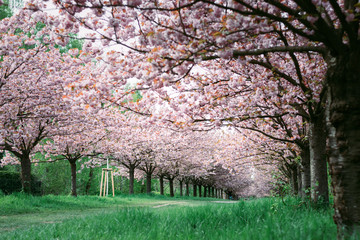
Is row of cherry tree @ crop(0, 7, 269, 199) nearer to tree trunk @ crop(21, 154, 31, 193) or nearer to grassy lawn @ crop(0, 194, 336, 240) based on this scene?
tree trunk @ crop(21, 154, 31, 193)

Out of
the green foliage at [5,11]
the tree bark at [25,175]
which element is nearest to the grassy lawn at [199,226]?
the tree bark at [25,175]

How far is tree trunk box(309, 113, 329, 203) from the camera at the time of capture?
6.64m

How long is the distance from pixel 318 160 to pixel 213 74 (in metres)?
3.64

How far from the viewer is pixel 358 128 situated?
137 inches

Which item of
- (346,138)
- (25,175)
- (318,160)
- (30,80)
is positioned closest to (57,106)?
(30,80)

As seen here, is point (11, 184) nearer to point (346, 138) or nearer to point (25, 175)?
point (25, 175)

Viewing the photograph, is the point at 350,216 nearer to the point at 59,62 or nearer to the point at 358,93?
the point at 358,93

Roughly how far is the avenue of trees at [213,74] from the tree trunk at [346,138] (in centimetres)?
1

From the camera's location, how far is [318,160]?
22.4 feet

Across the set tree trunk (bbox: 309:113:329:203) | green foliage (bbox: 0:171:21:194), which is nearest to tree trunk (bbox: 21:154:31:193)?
green foliage (bbox: 0:171:21:194)

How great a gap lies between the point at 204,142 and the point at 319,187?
81.4 feet

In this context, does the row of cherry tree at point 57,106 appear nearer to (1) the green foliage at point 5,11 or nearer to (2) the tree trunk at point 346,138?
(1) the green foliage at point 5,11

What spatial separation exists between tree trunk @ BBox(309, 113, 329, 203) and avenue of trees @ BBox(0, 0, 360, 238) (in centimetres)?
3

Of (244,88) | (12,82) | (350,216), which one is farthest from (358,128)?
(12,82)
